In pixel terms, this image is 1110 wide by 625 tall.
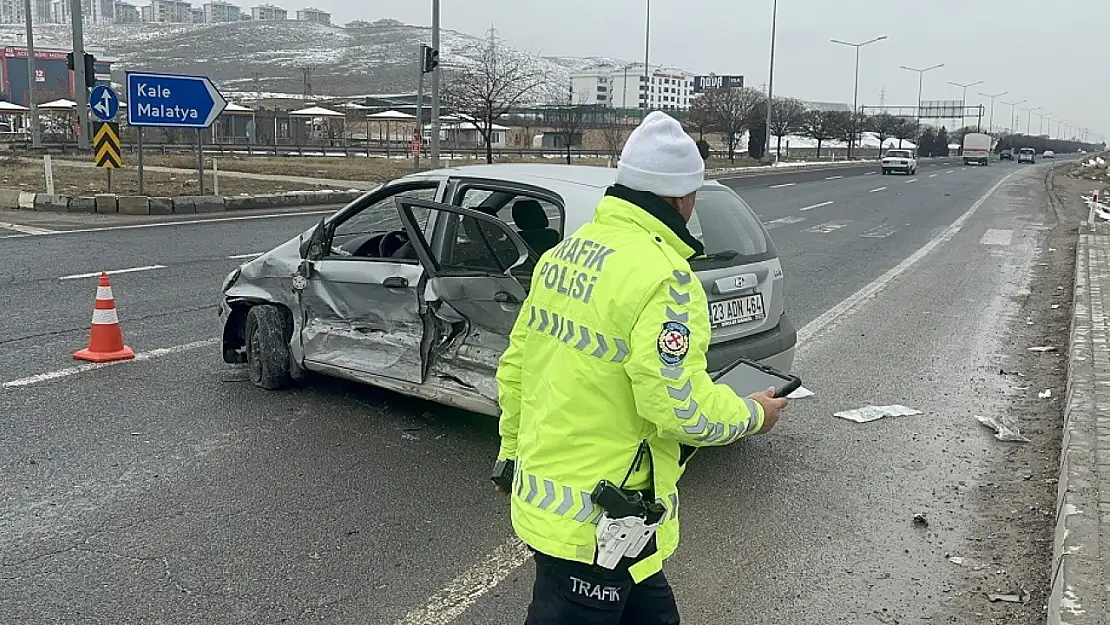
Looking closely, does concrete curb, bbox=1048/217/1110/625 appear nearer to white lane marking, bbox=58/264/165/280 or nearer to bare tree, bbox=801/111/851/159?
white lane marking, bbox=58/264/165/280

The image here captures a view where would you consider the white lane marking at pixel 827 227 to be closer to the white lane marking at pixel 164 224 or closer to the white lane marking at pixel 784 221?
the white lane marking at pixel 784 221

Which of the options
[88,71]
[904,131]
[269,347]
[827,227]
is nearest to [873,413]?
[269,347]

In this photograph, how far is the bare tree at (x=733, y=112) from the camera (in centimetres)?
5791

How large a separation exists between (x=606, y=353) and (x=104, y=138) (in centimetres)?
1830

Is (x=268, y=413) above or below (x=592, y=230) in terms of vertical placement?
below

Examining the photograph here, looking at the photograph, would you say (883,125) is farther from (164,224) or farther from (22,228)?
(22,228)

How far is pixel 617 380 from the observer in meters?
2.23

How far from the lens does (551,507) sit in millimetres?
2307

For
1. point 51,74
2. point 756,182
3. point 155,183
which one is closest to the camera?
point 155,183

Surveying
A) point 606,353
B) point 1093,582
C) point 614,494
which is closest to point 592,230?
point 606,353

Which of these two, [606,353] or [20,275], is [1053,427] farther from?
[20,275]

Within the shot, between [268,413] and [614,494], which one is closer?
[614,494]

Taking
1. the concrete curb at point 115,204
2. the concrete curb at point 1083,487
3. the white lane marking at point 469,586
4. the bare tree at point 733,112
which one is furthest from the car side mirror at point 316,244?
the bare tree at point 733,112

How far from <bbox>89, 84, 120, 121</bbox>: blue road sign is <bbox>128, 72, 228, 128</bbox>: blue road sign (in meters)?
0.30
